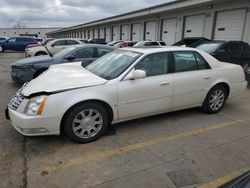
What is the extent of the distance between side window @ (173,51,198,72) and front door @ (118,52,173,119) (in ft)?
0.72

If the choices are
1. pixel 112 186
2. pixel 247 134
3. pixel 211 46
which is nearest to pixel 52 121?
pixel 112 186

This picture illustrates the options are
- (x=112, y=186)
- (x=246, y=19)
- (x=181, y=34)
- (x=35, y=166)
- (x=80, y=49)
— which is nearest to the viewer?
(x=112, y=186)

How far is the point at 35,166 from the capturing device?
2.85 m

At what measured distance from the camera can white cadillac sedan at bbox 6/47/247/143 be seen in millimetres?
3163

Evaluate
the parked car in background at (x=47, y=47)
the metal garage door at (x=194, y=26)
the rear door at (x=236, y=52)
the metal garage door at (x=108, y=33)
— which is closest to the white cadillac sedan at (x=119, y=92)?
the rear door at (x=236, y=52)

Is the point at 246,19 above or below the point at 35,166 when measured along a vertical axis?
above

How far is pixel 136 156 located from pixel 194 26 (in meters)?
14.2

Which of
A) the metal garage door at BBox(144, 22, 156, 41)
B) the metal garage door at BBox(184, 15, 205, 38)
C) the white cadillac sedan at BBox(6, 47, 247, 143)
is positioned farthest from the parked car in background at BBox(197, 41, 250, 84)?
Result: the metal garage door at BBox(144, 22, 156, 41)

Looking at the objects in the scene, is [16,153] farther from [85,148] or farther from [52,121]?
[85,148]

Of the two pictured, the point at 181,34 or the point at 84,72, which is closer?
the point at 84,72

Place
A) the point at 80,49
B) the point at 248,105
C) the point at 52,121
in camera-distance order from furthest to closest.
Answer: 1. the point at 80,49
2. the point at 248,105
3. the point at 52,121

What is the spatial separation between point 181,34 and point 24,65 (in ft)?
42.2

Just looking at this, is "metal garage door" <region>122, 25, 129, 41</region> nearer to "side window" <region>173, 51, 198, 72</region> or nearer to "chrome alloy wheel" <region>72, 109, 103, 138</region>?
"side window" <region>173, 51, 198, 72</region>

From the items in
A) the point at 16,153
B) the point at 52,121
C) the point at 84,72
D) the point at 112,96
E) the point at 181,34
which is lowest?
the point at 16,153
